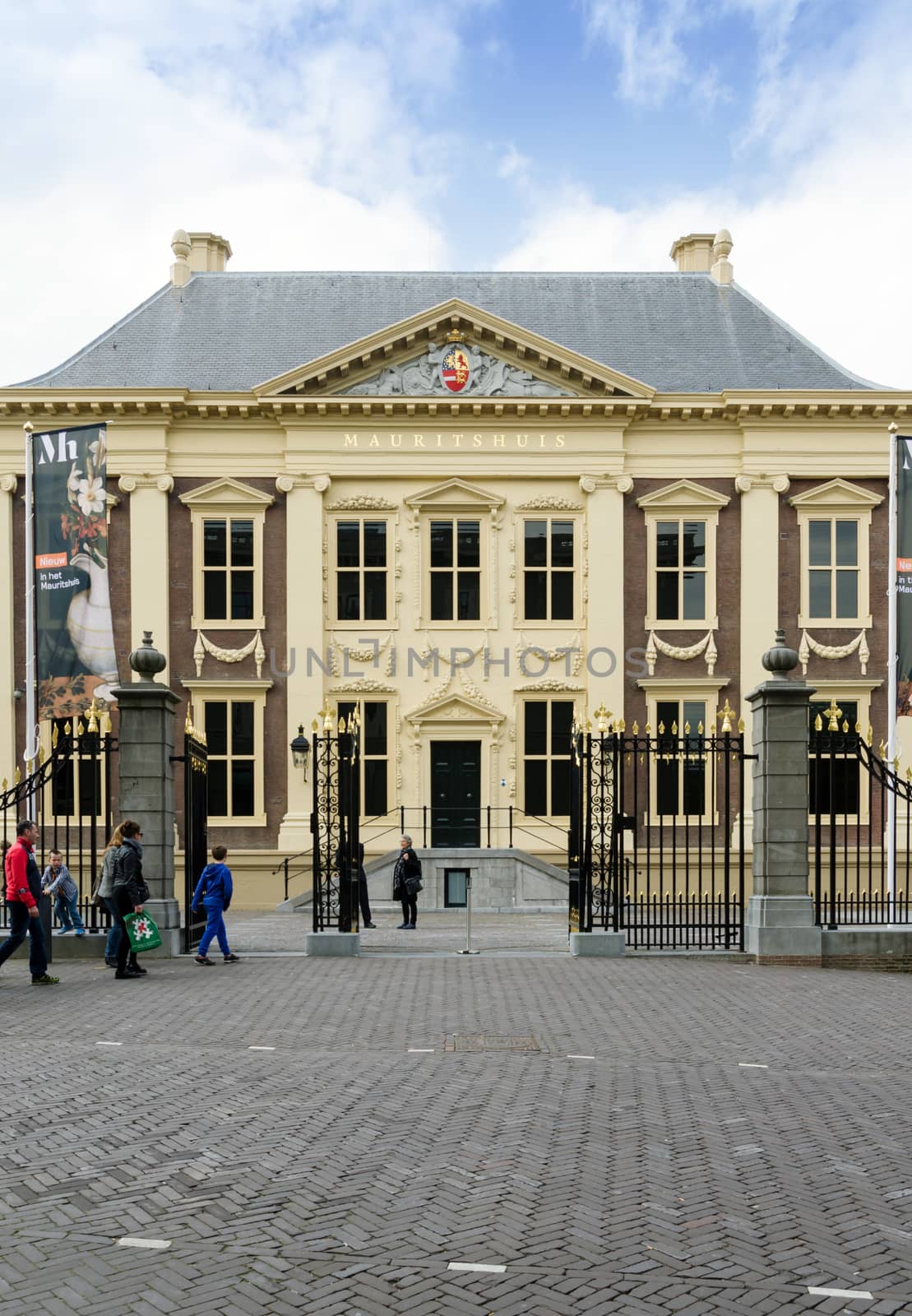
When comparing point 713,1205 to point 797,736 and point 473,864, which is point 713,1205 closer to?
point 797,736

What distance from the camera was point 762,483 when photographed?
3114 centimetres

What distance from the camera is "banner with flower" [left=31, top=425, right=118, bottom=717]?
24438 mm

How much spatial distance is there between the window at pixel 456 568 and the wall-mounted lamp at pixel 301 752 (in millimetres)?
4234

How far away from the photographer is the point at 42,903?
15.6 meters

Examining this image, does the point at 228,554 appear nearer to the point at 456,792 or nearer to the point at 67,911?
the point at 456,792

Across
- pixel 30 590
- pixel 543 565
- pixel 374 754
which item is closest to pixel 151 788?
pixel 30 590

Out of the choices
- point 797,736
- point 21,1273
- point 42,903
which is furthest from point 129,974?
point 21,1273

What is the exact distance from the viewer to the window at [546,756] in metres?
30.7

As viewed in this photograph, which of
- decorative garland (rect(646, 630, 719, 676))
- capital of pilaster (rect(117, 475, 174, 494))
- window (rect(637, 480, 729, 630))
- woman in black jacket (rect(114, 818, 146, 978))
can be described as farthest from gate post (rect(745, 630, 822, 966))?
capital of pilaster (rect(117, 475, 174, 494))

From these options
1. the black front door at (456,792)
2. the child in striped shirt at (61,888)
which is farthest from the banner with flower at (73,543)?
the black front door at (456,792)

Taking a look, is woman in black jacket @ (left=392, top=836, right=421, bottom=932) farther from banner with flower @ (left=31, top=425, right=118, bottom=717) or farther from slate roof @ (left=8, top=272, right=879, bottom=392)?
slate roof @ (left=8, top=272, right=879, bottom=392)

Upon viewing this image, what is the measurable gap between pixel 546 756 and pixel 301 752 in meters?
5.61

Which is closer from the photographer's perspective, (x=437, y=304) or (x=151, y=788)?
(x=151, y=788)

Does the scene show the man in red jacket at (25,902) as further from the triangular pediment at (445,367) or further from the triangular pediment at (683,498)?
the triangular pediment at (683,498)
